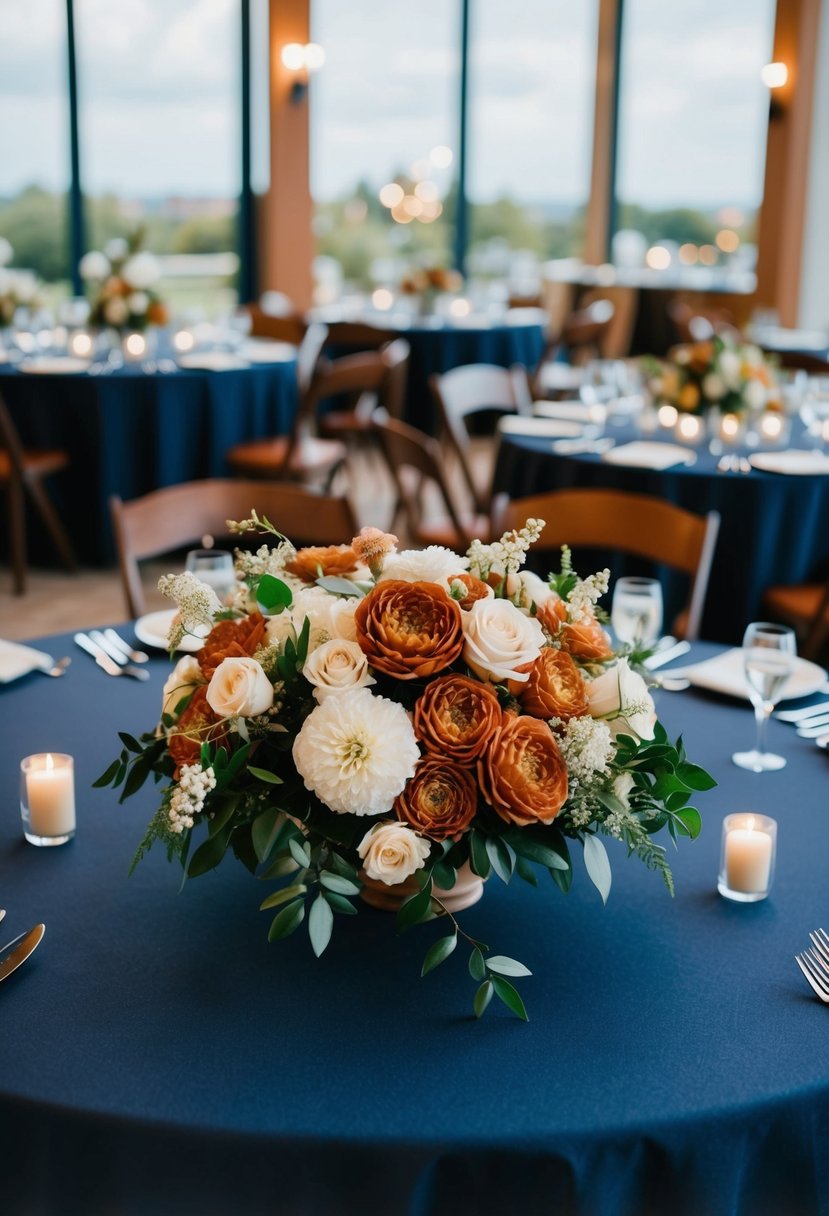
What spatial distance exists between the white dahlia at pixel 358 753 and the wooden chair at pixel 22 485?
14.0 ft

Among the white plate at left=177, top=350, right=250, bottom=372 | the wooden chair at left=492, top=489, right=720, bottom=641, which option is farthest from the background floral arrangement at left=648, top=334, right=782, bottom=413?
the white plate at left=177, top=350, right=250, bottom=372

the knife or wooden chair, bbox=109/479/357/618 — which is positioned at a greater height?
wooden chair, bbox=109/479/357/618

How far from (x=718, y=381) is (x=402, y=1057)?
3650 mm

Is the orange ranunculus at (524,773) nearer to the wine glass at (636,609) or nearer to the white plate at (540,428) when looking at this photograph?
the wine glass at (636,609)

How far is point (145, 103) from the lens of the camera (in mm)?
9352

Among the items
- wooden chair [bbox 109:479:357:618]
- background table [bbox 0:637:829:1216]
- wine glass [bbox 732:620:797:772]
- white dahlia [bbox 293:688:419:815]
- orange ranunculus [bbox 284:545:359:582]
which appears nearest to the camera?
background table [bbox 0:637:829:1216]

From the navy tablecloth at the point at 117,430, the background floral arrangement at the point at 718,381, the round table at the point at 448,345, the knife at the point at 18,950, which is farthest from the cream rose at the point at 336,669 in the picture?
the round table at the point at 448,345

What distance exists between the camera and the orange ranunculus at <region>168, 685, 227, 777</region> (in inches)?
51.2

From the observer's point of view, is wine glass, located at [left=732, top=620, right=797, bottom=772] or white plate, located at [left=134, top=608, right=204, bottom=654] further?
white plate, located at [left=134, top=608, right=204, bottom=654]

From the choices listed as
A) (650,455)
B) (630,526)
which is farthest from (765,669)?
(650,455)

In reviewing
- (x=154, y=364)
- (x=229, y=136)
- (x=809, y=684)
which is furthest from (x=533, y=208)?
(x=809, y=684)

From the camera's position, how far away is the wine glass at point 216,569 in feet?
7.00

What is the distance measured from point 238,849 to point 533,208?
10967mm

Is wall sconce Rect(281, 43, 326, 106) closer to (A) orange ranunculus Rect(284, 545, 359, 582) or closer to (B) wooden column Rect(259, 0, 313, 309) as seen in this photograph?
(B) wooden column Rect(259, 0, 313, 309)
